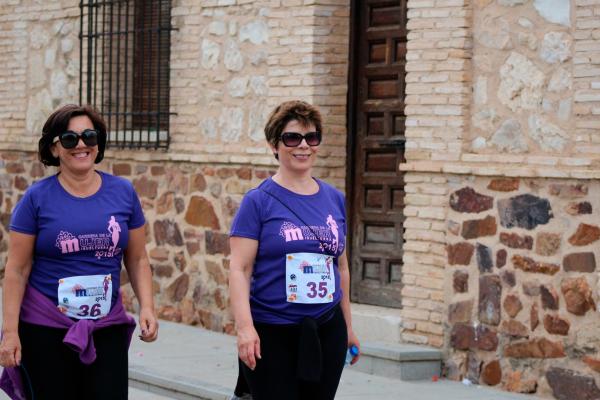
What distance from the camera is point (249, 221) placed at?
19.7 ft

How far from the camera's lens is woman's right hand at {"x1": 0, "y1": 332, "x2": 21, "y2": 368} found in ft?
19.2

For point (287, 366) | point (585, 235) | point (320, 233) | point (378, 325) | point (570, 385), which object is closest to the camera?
point (287, 366)

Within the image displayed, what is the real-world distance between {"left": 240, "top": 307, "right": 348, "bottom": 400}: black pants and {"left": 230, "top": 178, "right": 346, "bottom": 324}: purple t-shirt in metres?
0.06

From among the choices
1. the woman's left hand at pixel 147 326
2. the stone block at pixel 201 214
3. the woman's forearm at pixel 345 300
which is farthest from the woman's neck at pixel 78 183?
the stone block at pixel 201 214

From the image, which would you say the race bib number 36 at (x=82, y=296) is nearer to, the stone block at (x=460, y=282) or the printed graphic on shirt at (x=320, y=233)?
the printed graphic on shirt at (x=320, y=233)

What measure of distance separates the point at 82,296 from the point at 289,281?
866 mm

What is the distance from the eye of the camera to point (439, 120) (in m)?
10.1

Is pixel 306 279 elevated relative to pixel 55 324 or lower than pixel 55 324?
elevated

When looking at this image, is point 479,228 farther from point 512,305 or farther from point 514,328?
point 514,328

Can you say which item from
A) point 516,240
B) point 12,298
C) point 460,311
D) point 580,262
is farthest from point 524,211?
point 12,298

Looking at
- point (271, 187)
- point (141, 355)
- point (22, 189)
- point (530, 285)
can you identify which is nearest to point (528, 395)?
point (530, 285)

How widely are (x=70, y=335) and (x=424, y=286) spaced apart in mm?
4830

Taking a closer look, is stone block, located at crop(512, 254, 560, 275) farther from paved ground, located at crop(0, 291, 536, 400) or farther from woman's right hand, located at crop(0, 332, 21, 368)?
woman's right hand, located at crop(0, 332, 21, 368)

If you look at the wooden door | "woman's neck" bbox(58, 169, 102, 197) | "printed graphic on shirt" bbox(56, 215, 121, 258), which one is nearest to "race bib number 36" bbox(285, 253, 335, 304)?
"printed graphic on shirt" bbox(56, 215, 121, 258)
